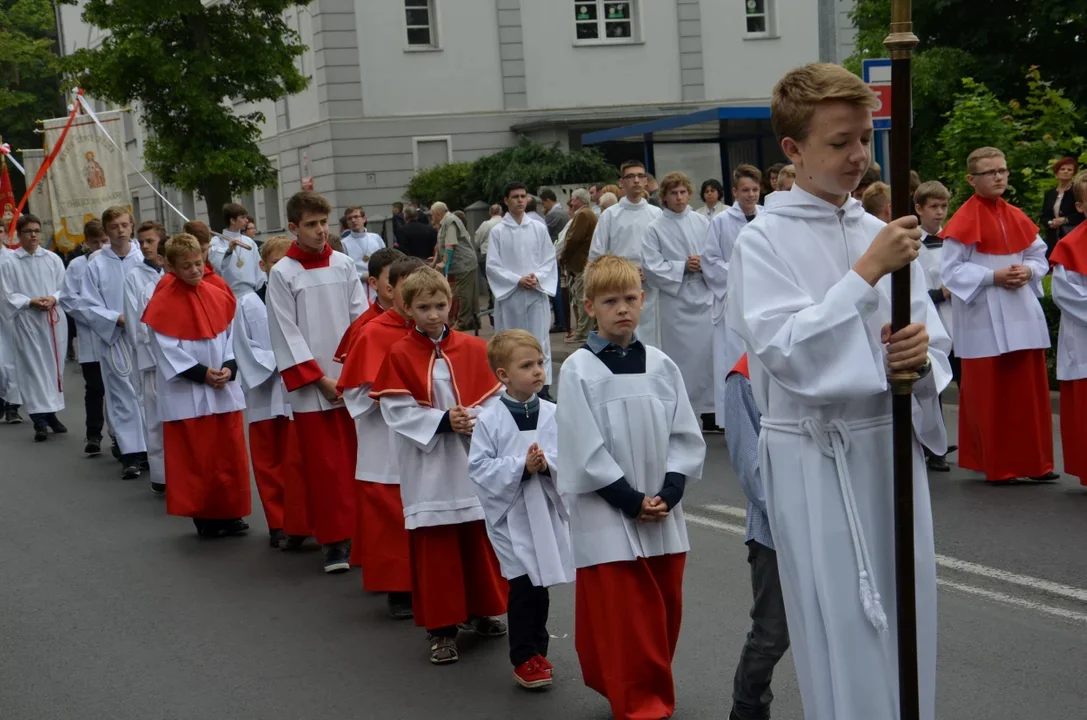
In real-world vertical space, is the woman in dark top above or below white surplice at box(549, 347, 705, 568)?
above

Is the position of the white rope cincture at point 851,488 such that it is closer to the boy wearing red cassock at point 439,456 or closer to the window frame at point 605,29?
the boy wearing red cassock at point 439,456

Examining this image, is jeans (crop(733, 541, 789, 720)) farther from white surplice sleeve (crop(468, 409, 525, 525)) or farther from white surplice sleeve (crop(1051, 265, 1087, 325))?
white surplice sleeve (crop(1051, 265, 1087, 325))

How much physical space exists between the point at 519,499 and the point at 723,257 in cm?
667

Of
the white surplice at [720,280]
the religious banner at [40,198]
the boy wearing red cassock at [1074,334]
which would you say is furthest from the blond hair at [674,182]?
the religious banner at [40,198]

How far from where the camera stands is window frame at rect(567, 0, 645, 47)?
115 ft

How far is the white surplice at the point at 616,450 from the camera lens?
16.8 ft

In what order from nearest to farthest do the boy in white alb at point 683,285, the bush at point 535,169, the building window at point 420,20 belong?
1. the boy in white alb at point 683,285
2. the bush at point 535,169
3. the building window at point 420,20

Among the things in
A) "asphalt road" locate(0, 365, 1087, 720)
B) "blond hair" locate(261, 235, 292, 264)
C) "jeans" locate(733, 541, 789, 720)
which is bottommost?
"asphalt road" locate(0, 365, 1087, 720)

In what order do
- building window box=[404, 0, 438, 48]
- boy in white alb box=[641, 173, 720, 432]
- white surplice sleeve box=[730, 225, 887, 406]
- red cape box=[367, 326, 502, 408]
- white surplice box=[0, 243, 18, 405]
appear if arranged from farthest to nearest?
building window box=[404, 0, 438, 48] < white surplice box=[0, 243, 18, 405] < boy in white alb box=[641, 173, 720, 432] < red cape box=[367, 326, 502, 408] < white surplice sleeve box=[730, 225, 887, 406]

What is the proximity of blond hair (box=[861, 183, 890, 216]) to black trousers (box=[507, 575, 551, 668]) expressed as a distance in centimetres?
313

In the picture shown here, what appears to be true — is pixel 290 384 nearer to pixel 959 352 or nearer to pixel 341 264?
pixel 341 264

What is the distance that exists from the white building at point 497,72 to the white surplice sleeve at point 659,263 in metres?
20.0

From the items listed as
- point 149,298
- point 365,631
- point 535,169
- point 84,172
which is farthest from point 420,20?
point 365,631

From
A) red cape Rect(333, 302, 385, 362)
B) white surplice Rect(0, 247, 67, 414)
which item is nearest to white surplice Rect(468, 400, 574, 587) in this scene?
red cape Rect(333, 302, 385, 362)
